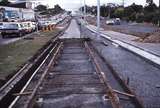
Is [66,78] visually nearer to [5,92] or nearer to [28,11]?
[5,92]

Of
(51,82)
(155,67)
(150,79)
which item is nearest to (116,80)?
(150,79)

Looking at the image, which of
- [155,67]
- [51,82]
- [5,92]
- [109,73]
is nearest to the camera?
[5,92]

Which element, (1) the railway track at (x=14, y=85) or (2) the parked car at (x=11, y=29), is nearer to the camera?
(1) the railway track at (x=14, y=85)

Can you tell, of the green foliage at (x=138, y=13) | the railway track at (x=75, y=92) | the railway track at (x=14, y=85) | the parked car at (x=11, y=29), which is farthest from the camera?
the green foliage at (x=138, y=13)

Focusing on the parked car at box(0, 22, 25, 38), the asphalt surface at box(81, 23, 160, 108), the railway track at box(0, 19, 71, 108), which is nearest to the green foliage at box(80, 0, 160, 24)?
the parked car at box(0, 22, 25, 38)

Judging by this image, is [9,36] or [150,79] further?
[9,36]

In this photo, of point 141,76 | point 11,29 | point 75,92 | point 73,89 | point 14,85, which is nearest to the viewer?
point 75,92

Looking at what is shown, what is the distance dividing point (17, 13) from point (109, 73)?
223 feet

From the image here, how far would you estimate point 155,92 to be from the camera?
11.9 metres

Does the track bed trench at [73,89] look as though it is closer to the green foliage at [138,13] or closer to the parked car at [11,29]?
the parked car at [11,29]

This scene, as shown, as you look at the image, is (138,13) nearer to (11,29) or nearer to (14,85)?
(11,29)

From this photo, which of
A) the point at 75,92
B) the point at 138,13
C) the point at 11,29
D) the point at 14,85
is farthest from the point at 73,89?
the point at 138,13

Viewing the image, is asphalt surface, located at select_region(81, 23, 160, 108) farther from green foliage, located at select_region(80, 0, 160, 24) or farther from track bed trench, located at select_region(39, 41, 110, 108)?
green foliage, located at select_region(80, 0, 160, 24)

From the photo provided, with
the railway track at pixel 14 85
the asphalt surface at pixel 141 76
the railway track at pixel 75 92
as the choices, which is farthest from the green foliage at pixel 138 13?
the railway track at pixel 75 92
